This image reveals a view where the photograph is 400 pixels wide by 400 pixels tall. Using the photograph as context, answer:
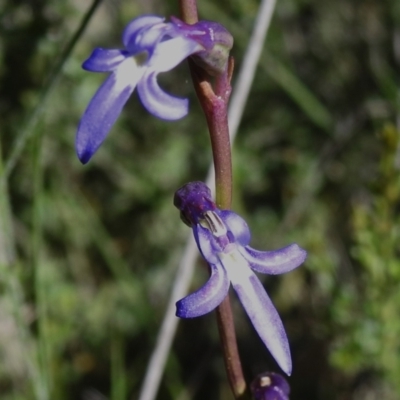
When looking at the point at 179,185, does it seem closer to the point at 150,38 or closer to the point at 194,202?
the point at 194,202

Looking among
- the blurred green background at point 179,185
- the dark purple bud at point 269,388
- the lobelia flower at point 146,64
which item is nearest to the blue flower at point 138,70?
the lobelia flower at point 146,64

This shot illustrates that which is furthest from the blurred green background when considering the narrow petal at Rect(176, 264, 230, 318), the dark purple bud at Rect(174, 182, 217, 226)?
the narrow petal at Rect(176, 264, 230, 318)

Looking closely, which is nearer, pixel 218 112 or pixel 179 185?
pixel 218 112

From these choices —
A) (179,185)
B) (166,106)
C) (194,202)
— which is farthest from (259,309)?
(179,185)

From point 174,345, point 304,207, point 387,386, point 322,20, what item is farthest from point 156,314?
point 322,20

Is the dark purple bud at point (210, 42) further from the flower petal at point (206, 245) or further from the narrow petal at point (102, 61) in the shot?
the flower petal at point (206, 245)

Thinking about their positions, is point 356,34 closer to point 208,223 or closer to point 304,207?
point 304,207
